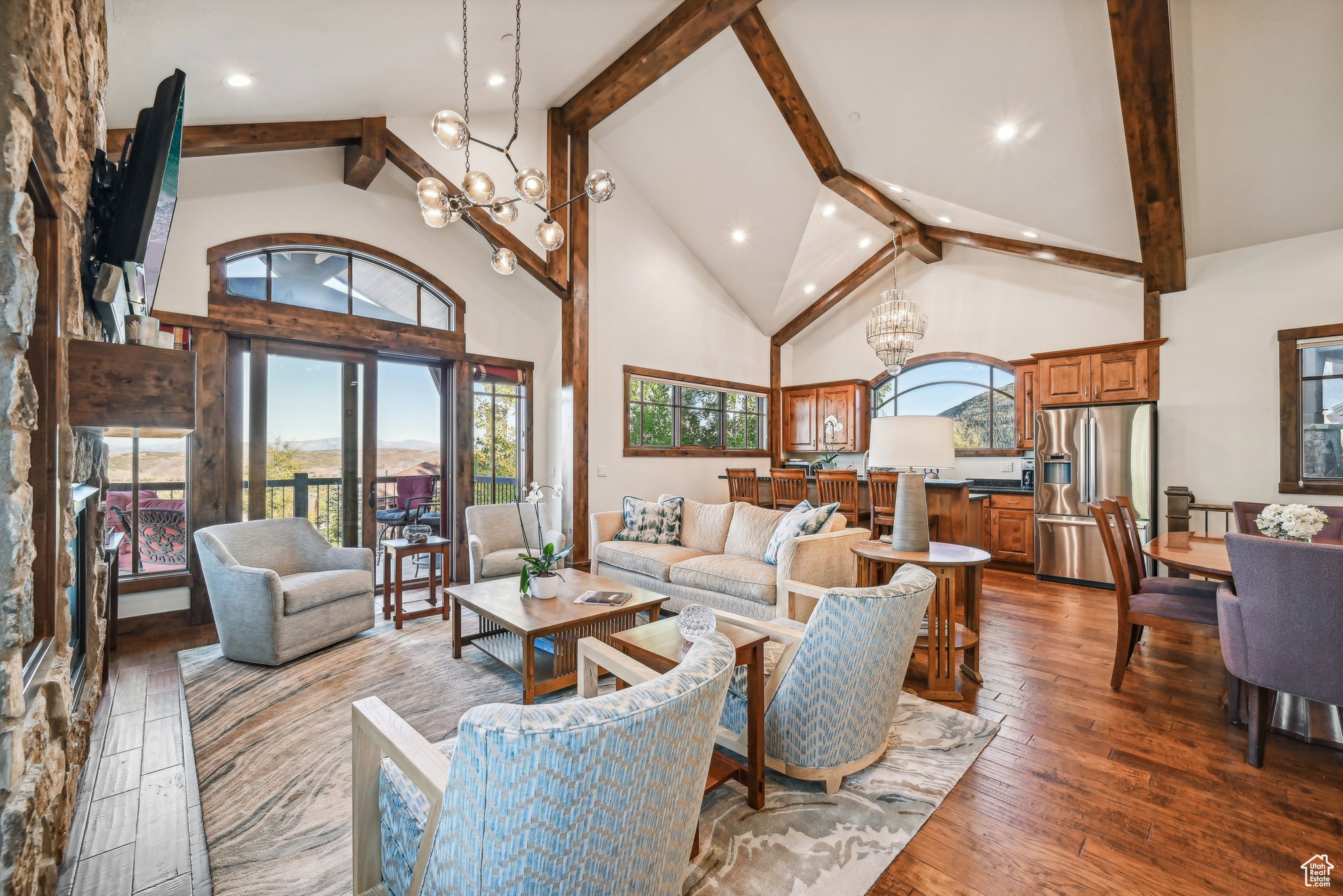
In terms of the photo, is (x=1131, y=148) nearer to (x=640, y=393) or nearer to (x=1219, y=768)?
(x=1219, y=768)

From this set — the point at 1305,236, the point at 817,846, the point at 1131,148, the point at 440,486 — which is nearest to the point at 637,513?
the point at 440,486

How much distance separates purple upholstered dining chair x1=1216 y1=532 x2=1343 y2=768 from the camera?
1.92 meters

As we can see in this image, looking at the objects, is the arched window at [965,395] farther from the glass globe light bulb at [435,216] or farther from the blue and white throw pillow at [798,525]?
the glass globe light bulb at [435,216]

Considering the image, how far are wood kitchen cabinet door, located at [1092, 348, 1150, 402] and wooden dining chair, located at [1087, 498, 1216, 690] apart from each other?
116 inches

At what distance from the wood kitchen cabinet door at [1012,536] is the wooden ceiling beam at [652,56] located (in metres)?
5.17

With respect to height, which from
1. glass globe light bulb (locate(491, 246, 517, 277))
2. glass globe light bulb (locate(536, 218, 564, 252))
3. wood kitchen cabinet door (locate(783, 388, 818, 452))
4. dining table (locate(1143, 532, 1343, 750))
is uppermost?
glass globe light bulb (locate(536, 218, 564, 252))

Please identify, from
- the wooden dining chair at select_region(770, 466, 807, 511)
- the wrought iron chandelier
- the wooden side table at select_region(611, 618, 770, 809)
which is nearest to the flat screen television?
the wooden side table at select_region(611, 618, 770, 809)

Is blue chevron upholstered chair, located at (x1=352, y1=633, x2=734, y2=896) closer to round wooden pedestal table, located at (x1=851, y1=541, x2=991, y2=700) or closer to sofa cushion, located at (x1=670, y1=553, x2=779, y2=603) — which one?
round wooden pedestal table, located at (x1=851, y1=541, x2=991, y2=700)

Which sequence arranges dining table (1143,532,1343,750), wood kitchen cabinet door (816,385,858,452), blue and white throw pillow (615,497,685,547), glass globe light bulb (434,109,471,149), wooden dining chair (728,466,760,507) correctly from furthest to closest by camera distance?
wood kitchen cabinet door (816,385,858,452) < wooden dining chair (728,466,760,507) < blue and white throw pillow (615,497,685,547) < glass globe light bulb (434,109,471,149) < dining table (1143,532,1343,750)

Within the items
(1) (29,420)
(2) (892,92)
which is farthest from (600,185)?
(2) (892,92)

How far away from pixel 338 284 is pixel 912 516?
4.57m

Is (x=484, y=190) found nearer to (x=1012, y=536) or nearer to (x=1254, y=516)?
(x=1254, y=516)

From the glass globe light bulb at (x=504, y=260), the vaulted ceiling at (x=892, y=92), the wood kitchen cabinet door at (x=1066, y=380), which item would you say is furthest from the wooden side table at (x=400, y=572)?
the wood kitchen cabinet door at (x=1066, y=380)

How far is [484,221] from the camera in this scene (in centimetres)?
484
